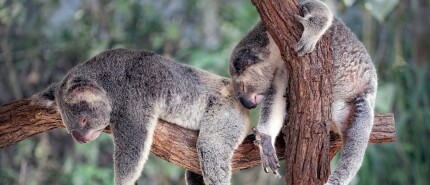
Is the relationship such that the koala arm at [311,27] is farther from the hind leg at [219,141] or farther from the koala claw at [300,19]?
the hind leg at [219,141]

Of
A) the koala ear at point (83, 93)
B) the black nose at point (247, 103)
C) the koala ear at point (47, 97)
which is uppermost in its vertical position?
the black nose at point (247, 103)

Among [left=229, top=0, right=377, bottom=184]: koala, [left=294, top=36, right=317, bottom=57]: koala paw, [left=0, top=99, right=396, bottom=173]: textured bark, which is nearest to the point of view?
[left=294, top=36, right=317, bottom=57]: koala paw

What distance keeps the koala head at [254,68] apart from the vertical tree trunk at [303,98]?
233 mm

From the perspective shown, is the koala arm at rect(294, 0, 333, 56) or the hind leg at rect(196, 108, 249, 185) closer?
the koala arm at rect(294, 0, 333, 56)

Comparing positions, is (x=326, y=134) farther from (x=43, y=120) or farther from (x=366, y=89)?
(x=43, y=120)

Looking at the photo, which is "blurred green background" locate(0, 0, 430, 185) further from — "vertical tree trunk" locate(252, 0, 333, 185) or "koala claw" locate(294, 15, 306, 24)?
"koala claw" locate(294, 15, 306, 24)

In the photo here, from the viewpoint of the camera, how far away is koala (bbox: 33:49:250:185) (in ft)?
13.7

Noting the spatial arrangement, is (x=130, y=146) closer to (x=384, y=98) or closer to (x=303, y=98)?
(x=303, y=98)

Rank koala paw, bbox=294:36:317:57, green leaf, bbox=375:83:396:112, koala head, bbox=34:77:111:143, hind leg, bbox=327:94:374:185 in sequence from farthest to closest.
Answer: green leaf, bbox=375:83:396:112
koala head, bbox=34:77:111:143
hind leg, bbox=327:94:374:185
koala paw, bbox=294:36:317:57

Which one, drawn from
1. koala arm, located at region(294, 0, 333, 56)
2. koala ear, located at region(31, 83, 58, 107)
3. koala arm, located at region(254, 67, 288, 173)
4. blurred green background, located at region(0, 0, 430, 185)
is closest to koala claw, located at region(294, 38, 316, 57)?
koala arm, located at region(294, 0, 333, 56)

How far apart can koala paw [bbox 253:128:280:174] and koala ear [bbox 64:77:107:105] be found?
92 centimetres

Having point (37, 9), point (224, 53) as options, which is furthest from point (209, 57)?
point (37, 9)

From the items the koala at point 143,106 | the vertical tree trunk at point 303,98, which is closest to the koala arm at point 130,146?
the koala at point 143,106

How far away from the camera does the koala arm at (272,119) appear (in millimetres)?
4035
